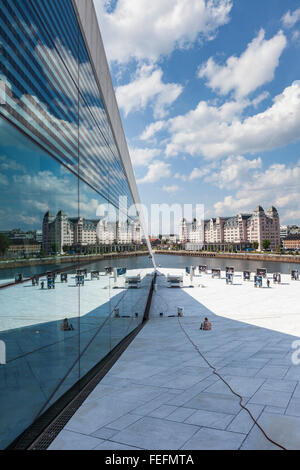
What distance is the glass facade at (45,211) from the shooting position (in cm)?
280

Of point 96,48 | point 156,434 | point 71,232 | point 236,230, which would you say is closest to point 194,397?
point 156,434

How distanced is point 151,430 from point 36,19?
4749mm

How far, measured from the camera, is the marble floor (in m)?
3.47

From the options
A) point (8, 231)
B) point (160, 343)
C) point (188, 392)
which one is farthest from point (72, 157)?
point (160, 343)

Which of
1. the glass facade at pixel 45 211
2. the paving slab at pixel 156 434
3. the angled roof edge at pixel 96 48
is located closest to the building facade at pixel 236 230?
the angled roof edge at pixel 96 48

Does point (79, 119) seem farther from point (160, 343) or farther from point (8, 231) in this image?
point (160, 343)

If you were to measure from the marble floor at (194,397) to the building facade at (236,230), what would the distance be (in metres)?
135

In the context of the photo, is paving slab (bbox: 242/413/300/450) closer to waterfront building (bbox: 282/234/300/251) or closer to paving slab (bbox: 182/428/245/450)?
paving slab (bbox: 182/428/245/450)

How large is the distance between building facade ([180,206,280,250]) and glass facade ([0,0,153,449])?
456 ft

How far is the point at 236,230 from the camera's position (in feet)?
495
